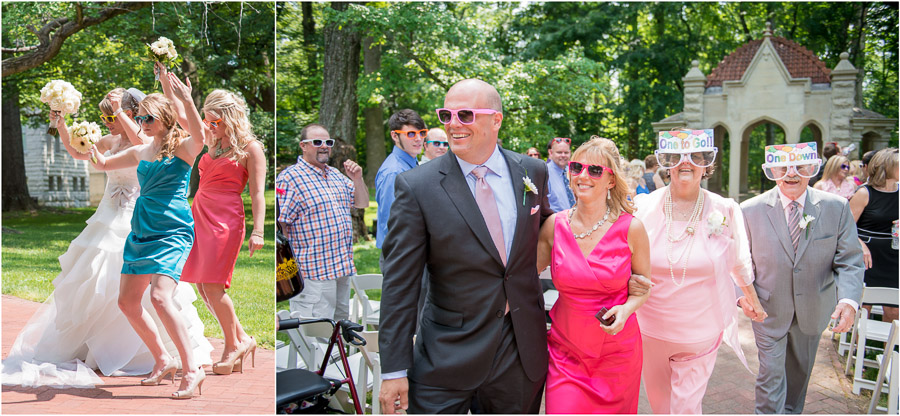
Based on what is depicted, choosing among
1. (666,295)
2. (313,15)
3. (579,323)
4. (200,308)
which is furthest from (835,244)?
(313,15)

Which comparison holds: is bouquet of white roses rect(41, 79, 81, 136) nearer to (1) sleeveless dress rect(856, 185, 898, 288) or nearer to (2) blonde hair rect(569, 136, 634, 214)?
(2) blonde hair rect(569, 136, 634, 214)

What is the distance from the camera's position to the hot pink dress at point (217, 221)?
12.8 ft

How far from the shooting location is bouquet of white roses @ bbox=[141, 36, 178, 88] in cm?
369

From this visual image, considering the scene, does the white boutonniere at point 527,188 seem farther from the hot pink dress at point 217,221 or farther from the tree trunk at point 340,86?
the tree trunk at point 340,86

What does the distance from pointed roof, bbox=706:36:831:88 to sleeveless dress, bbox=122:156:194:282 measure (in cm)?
1874

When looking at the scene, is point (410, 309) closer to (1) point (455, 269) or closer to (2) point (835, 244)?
(1) point (455, 269)

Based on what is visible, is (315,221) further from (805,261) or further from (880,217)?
(880,217)

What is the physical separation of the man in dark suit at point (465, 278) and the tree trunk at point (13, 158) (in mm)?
2811

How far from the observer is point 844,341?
259 inches

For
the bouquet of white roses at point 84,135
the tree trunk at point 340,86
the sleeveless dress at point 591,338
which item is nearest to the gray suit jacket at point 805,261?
the sleeveless dress at point 591,338

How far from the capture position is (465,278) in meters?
2.69

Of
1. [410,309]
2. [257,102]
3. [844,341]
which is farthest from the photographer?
[844,341]

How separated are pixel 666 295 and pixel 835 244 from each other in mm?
1470

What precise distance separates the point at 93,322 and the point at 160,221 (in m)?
0.92
